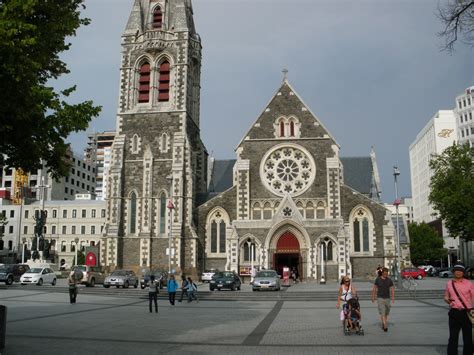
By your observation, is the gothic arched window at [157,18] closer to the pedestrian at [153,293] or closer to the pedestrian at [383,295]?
the pedestrian at [153,293]

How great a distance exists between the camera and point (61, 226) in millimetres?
88875

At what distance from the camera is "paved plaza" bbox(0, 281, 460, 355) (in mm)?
11836

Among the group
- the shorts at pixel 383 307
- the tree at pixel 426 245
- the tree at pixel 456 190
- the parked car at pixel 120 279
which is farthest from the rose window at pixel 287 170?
the tree at pixel 426 245

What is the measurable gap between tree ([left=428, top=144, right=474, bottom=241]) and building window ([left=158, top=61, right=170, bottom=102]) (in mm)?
27875

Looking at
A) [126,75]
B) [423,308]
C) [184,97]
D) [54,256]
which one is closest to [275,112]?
[184,97]

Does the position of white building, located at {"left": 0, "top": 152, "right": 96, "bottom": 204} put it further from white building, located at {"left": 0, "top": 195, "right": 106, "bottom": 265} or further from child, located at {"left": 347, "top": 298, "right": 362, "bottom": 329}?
child, located at {"left": 347, "top": 298, "right": 362, "bottom": 329}

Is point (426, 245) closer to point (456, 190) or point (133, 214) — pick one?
point (456, 190)

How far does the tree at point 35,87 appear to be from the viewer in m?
10.6

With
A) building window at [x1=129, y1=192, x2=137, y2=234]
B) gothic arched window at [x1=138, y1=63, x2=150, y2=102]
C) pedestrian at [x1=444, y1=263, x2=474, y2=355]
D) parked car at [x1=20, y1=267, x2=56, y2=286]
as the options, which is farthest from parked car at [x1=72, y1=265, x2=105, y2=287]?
pedestrian at [x1=444, y1=263, x2=474, y2=355]

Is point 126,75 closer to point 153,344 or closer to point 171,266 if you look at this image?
point 171,266

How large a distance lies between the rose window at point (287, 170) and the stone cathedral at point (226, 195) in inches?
3.6

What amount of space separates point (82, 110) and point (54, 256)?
7942 centimetres

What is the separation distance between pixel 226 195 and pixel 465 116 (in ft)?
224

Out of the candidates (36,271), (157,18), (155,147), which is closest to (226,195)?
(155,147)
